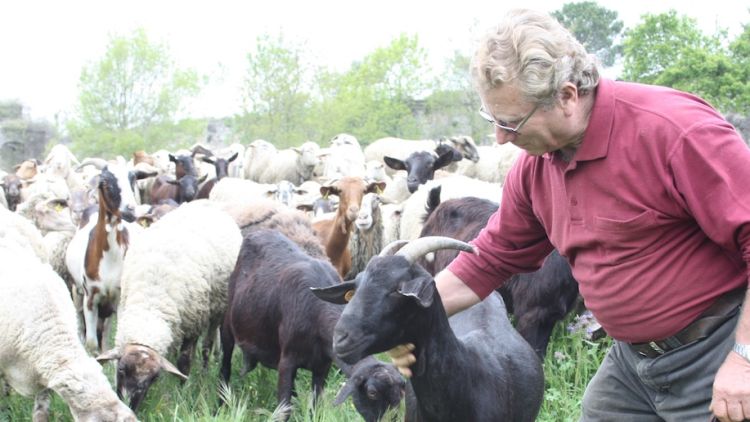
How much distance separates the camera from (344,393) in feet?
17.3

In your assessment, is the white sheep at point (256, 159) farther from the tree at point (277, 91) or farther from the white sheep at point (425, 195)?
the tree at point (277, 91)

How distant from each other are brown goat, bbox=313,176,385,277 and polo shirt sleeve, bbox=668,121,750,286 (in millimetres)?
7261

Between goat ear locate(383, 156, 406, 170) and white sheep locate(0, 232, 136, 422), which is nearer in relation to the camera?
white sheep locate(0, 232, 136, 422)

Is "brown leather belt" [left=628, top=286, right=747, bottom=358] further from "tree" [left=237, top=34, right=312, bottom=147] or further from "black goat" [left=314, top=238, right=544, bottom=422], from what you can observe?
"tree" [left=237, top=34, right=312, bottom=147]

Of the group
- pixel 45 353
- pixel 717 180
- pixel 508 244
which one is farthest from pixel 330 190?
pixel 717 180

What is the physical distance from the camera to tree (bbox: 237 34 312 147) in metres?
35.1

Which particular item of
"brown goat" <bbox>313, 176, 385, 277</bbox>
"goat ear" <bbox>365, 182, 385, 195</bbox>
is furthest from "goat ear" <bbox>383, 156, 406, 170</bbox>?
"brown goat" <bbox>313, 176, 385, 277</bbox>

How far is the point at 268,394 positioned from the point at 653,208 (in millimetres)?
5086

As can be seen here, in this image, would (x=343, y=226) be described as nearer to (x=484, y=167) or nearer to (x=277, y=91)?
(x=484, y=167)

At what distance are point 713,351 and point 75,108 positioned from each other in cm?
3948

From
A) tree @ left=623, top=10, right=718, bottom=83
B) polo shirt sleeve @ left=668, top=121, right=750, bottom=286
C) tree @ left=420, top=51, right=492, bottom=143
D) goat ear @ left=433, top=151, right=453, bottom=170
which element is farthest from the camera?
tree @ left=420, top=51, right=492, bottom=143

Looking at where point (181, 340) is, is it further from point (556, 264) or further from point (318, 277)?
point (556, 264)

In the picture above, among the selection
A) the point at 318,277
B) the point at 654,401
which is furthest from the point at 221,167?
the point at 654,401

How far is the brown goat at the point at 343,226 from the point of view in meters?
9.98
